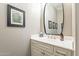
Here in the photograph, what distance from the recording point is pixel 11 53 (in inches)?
40.9

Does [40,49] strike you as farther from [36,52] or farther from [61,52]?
[61,52]

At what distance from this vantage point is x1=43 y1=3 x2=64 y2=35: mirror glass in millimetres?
1094

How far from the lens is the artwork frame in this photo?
103 cm

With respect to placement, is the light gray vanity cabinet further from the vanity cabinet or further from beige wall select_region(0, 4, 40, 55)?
beige wall select_region(0, 4, 40, 55)

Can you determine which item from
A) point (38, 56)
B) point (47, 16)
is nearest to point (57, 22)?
point (47, 16)

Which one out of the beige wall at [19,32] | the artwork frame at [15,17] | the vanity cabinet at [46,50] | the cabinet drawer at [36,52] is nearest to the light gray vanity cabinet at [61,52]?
the vanity cabinet at [46,50]

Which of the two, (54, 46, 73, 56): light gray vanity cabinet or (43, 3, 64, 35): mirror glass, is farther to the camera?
(43, 3, 64, 35): mirror glass

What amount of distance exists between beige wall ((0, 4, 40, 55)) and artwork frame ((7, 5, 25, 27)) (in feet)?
0.10

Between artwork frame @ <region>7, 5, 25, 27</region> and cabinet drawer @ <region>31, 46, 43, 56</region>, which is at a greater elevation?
artwork frame @ <region>7, 5, 25, 27</region>

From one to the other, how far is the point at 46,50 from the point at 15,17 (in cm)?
46

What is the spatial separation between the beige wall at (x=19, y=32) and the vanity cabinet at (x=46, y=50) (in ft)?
0.22

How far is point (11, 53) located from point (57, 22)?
569 millimetres

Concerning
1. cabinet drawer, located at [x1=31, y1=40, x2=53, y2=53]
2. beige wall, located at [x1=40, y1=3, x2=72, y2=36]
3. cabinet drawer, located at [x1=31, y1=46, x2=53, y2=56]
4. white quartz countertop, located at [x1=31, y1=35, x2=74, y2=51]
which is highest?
beige wall, located at [x1=40, y1=3, x2=72, y2=36]

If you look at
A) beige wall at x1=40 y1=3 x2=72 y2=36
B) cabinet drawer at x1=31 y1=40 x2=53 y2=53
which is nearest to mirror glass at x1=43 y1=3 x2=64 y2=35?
beige wall at x1=40 y1=3 x2=72 y2=36
